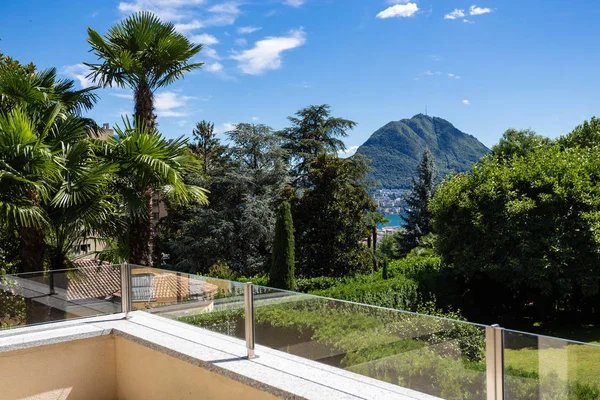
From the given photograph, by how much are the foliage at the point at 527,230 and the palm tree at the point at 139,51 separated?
27.1 feet

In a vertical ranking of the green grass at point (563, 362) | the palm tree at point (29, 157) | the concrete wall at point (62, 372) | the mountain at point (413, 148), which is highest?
the mountain at point (413, 148)

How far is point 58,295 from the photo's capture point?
4.19 metres

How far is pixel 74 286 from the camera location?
426 cm

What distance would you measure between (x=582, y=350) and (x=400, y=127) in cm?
6981

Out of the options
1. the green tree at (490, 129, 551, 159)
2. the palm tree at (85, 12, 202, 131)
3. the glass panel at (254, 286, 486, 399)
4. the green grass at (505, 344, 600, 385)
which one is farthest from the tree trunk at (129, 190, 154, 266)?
the green tree at (490, 129, 551, 159)

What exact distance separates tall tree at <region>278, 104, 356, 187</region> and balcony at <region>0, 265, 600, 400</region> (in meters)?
22.1

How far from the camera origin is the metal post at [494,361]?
2.01m

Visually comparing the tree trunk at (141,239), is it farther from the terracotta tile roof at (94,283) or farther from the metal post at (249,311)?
the metal post at (249,311)

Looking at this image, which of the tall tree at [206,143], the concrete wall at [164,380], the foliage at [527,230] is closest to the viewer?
the concrete wall at [164,380]

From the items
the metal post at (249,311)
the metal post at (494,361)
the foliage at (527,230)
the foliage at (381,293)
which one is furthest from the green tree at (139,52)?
the metal post at (494,361)

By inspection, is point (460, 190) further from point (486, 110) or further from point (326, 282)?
point (486, 110)

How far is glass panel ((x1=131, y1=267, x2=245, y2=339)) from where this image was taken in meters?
3.39

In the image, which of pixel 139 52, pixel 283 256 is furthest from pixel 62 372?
pixel 283 256

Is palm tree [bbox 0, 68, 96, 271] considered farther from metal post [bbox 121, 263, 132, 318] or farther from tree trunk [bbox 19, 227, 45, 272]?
metal post [bbox 121, 263, 132, 318]
